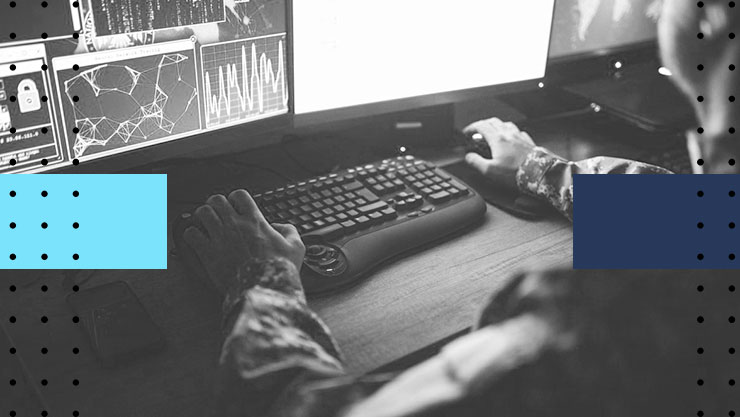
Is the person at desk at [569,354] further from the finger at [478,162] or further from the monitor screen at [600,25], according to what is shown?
the monitor screen at [600,25]

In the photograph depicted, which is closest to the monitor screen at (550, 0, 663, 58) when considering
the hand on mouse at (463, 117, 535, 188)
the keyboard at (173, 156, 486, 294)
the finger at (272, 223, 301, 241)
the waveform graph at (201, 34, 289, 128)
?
the hand on mouse at (463, 117, 535, 188)

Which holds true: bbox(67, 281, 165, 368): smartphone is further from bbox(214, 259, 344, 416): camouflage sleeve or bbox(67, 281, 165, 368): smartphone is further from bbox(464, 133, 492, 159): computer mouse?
bbox(464, 133, 492, 159): computer mouse

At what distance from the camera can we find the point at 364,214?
946 mm

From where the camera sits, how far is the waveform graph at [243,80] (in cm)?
96

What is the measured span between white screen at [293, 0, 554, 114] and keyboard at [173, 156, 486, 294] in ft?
0.45

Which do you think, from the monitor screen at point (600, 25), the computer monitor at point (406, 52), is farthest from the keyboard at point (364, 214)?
the monitor screen at point (600, 25)

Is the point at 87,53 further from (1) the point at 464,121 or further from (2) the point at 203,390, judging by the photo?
(1) the point at 464,121

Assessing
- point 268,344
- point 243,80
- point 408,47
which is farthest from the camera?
point 408,47

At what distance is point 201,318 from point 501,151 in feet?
1.89

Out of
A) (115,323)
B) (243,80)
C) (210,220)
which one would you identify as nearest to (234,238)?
(210,220)

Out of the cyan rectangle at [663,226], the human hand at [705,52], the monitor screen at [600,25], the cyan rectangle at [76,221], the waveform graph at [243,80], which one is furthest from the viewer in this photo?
the monitor screen at [600,25]

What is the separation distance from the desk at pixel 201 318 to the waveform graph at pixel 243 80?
0.24m

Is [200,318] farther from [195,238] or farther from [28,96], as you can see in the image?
[28,96]

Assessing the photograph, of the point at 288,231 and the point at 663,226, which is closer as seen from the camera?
the point at 663,226
